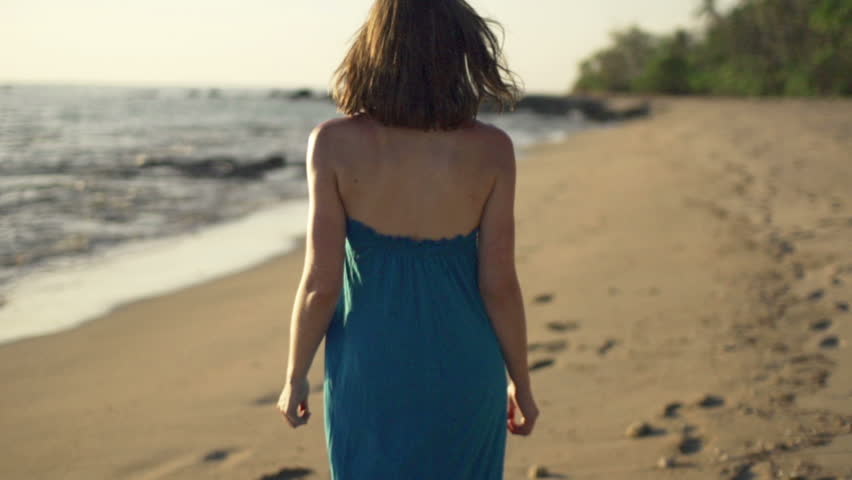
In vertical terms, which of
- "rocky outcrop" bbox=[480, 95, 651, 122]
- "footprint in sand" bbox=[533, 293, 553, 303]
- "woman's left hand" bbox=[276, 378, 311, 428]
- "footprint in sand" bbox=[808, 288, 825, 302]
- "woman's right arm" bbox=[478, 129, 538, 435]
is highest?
"woman's right arm" bbox=[478, 129, 538, 435]

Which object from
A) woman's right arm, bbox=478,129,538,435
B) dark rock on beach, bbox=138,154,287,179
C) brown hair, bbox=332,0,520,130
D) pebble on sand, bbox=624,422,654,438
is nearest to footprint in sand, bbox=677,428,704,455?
pebble on sand, bbox=624,422,654,438

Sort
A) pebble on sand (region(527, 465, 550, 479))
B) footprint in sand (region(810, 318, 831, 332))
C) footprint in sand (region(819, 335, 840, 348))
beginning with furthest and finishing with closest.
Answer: footprint in sand (region(810, 318, 831, 332)) < footprint in sand (region(819, 335, 840, 348)) < pebble on sand (region(527, 465, 550, 479))

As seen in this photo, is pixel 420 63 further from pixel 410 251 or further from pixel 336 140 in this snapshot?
pixel 410 251

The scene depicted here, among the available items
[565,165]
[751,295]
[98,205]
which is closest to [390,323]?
[751,295]

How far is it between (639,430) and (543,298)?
7.19ft

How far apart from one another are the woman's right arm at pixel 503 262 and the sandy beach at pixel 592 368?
1478 mm

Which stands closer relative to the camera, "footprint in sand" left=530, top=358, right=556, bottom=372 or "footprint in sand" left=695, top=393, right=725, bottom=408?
"footprint in sand" left=695, top=393, right=725, bottom=408

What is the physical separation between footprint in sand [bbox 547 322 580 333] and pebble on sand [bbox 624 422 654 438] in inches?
55.4

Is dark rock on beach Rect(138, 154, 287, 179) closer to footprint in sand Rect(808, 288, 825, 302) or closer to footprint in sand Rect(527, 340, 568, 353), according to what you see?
footprint in sand Rect(527, 340, 568, 353)

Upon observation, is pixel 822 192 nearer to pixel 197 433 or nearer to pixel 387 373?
pixel 197 433

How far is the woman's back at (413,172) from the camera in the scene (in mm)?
1537

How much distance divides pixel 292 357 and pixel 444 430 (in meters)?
0.39

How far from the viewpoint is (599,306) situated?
509 centimetres

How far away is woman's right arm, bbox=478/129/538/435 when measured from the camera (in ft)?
5.28
